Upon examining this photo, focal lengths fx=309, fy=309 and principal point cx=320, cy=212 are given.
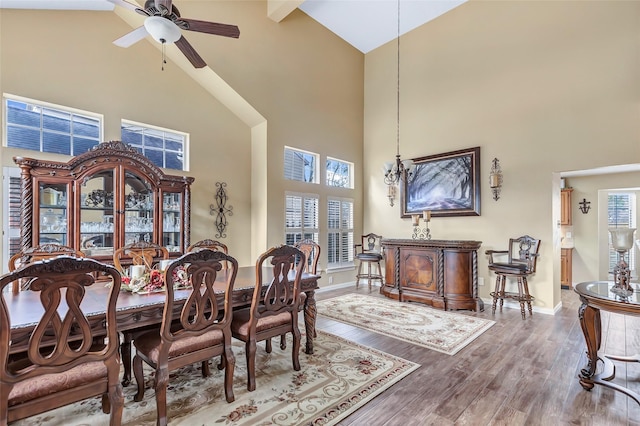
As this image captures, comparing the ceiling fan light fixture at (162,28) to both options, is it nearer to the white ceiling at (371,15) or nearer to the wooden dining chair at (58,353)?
the wooden dining chair at (58,353)

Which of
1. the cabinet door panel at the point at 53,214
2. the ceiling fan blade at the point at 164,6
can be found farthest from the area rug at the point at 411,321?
the ceiling fan blade at the point at 164,6

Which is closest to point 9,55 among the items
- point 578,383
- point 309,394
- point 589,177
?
point 309,394

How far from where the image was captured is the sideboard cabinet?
4781mm

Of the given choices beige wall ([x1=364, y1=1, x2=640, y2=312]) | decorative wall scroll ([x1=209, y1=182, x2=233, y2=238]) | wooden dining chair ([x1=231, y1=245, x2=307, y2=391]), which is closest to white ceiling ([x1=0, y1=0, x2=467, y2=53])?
beige wall ([x1=364, y1=1, x2=640, y2=312])

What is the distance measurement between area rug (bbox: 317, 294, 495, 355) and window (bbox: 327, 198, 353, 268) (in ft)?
4.18

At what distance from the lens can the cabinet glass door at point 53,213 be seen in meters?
3.23

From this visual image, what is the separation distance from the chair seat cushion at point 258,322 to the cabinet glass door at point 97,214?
202 centimetres

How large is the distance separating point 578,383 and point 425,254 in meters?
2.72

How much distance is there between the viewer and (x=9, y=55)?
334 cm

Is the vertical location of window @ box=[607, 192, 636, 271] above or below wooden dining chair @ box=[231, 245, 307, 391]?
above

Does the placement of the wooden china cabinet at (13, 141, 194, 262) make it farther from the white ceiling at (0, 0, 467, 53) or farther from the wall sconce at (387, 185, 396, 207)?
the white ceiling at (0, 0, 467, 53)

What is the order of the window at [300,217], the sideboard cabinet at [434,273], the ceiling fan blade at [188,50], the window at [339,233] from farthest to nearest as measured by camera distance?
the window at [339,233] → the window at [300,217] → the sideboard cabinet at [434,273] → the ceiling fan blade at [188,50]

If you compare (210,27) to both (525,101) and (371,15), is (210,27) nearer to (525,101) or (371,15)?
(371,15)

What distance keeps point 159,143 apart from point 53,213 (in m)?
1.67
